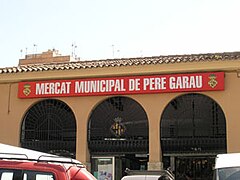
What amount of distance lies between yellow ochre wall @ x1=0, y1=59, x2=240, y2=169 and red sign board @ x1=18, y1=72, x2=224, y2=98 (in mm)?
182

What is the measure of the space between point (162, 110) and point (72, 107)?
322cm

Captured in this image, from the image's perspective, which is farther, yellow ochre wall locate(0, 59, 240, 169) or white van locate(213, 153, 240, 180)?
yellow ochre wall locate(0, 59, 240, 169)

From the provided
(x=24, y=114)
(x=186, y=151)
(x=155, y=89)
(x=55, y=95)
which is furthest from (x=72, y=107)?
(x=186, y=151)

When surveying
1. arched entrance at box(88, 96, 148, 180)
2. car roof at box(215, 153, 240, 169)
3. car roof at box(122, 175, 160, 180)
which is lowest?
car roof at box(122, 175, 160, 180)

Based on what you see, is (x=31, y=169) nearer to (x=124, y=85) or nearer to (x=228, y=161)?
(x=228, y=161)

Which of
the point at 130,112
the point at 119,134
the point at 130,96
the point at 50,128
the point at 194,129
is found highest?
the point at 130,96

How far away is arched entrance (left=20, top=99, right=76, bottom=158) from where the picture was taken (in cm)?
1603

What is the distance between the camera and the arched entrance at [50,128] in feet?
52.6

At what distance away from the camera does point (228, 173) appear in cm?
768

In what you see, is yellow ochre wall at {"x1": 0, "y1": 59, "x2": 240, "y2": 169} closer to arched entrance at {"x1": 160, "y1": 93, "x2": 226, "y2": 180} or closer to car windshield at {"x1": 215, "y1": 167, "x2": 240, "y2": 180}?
arched entrance at {"x1": 160, "y1": 93, "x2": 226, "y2": 180}

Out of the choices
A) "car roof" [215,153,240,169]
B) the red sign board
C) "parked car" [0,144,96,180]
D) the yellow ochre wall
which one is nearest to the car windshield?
"car roof" [215,153,240,169]

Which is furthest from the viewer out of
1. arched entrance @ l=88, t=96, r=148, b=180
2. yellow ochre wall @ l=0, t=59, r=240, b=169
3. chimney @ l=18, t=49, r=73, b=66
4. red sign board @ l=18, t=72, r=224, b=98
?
chimney @ l=18, t=49, r=73, b=66

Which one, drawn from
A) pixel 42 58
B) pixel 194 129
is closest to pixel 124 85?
pixel 194 129

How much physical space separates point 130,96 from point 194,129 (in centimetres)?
242
